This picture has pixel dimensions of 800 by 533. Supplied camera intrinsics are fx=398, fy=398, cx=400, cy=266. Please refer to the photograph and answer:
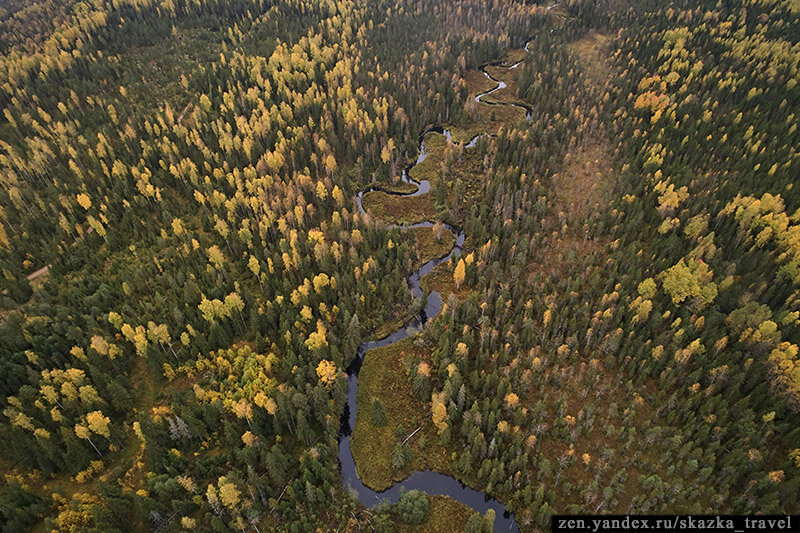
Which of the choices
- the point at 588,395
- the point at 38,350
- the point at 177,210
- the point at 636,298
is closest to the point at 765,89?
the point at 636,298

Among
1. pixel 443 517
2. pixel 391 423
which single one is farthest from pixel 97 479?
pixel 443 517

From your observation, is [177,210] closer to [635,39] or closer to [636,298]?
[636,298]

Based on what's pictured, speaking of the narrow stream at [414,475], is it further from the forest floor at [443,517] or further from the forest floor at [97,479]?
the forest floor at [97,479]

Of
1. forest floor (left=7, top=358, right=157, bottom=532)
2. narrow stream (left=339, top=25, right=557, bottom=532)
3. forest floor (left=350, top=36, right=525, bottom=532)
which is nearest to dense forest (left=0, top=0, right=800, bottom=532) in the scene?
forest floor (left=7, top=358, right=157, bottom=532)

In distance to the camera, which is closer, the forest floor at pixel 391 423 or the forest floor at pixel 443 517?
the forest floor at pixel 443 517

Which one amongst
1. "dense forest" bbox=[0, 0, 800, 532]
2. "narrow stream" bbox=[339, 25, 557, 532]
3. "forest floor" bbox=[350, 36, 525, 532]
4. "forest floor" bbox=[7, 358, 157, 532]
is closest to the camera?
"forest floor" bbox=[7, 358, 157, 532]

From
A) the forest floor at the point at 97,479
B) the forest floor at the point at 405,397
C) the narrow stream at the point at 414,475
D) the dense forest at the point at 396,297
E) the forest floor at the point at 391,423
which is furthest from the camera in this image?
the forest floor at the point at 391,423

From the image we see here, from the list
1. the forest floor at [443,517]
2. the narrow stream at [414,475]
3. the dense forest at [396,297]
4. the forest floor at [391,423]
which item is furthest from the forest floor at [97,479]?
the forest floor at [443,517]

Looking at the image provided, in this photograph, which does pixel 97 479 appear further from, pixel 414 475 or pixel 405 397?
pixel 405 397

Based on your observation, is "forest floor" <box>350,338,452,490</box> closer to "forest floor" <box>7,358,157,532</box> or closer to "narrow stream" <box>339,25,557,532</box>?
"narrow stream" <box>339,25,557,532</box>
